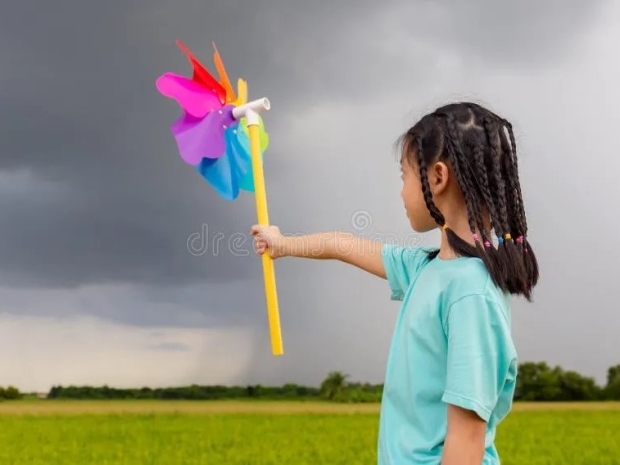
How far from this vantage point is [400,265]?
85.4 inches

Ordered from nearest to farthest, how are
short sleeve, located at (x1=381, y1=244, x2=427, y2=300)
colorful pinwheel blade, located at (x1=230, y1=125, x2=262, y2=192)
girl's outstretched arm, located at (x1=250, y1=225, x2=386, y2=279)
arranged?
short sleeve, located at (x1=381, y1=244, x2=427, y2=300) < girl's outstretched arm, located at (x1=250, y1=225, x2=386, y2=279) < colorful pinwheel blade, located at (x1=230, y1=125, x2=262, y2=192)

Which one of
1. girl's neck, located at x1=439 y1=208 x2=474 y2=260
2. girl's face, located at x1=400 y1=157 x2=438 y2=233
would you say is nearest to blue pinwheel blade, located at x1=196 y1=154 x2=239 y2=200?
girl's face, located at x1=400 y1=157 x2=438 y2=233

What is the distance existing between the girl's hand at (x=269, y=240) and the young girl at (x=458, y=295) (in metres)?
0.56

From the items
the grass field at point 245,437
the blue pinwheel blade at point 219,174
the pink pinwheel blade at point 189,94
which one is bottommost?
the grass field at point 245,437

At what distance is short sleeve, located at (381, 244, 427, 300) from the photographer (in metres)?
2.12

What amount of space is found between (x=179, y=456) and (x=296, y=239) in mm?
3790

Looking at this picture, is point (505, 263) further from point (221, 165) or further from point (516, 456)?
point (516, 456)

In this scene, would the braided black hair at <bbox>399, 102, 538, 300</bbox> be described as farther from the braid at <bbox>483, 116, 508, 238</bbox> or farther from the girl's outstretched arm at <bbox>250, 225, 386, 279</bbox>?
the girl's outstretched arm at <bbox>250, 225, 386, 279</bbox>

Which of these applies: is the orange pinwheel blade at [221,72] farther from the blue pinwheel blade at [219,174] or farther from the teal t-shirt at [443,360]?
the teal t-shirt at [443,360]

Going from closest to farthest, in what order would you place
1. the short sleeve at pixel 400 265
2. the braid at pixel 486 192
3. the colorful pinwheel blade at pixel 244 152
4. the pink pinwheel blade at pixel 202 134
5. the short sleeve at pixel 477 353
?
the short sleeve at pixel 477 353 < the braid at pixel 486 192 < the short sleeve at pixel 400 265 < the pink pinwheel blade at pixel 202 134 < the colorful pinwheel blade at pixel 244 152

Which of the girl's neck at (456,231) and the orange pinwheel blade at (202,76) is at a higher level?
the orange pinwheel blade at (202,76)

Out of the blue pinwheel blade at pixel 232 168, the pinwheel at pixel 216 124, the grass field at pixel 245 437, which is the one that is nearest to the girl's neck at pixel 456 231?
the pinwheel at pixel 216 124

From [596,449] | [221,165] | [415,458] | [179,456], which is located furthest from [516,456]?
[415,458]

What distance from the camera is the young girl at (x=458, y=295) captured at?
1.68 meters
